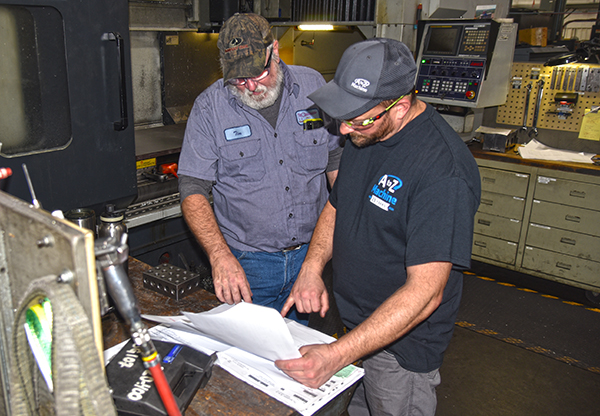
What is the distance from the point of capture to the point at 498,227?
346cm

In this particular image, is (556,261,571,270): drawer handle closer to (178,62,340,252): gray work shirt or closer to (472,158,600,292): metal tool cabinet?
(472,158,600,292): metal tool cabinet

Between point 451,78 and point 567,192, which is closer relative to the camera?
point 567,192

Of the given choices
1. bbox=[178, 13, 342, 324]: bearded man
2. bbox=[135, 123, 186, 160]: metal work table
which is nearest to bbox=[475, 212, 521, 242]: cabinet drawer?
bbox=[178, 13, 342, 324]: bearded man

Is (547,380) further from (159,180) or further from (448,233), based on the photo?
(159,180)

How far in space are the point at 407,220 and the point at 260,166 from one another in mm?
702

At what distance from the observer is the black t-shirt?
44.7 inches

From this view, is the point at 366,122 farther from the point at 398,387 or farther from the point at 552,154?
the point at 552,154

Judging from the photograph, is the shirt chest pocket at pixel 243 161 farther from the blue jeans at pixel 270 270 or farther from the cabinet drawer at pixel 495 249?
the cabinet drawer at pixel 495 249

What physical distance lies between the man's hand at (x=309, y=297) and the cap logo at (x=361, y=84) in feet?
1.88

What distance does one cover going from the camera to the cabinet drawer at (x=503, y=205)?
3.34 metres

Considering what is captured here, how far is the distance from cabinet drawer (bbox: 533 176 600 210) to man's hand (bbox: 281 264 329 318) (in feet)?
7.57

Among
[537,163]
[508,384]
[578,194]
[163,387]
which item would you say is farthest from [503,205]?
[163,387]

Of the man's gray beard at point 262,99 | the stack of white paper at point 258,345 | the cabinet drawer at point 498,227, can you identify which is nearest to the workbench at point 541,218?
the cabinet drawer at point 498,227

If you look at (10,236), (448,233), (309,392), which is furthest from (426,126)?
(10,236)
